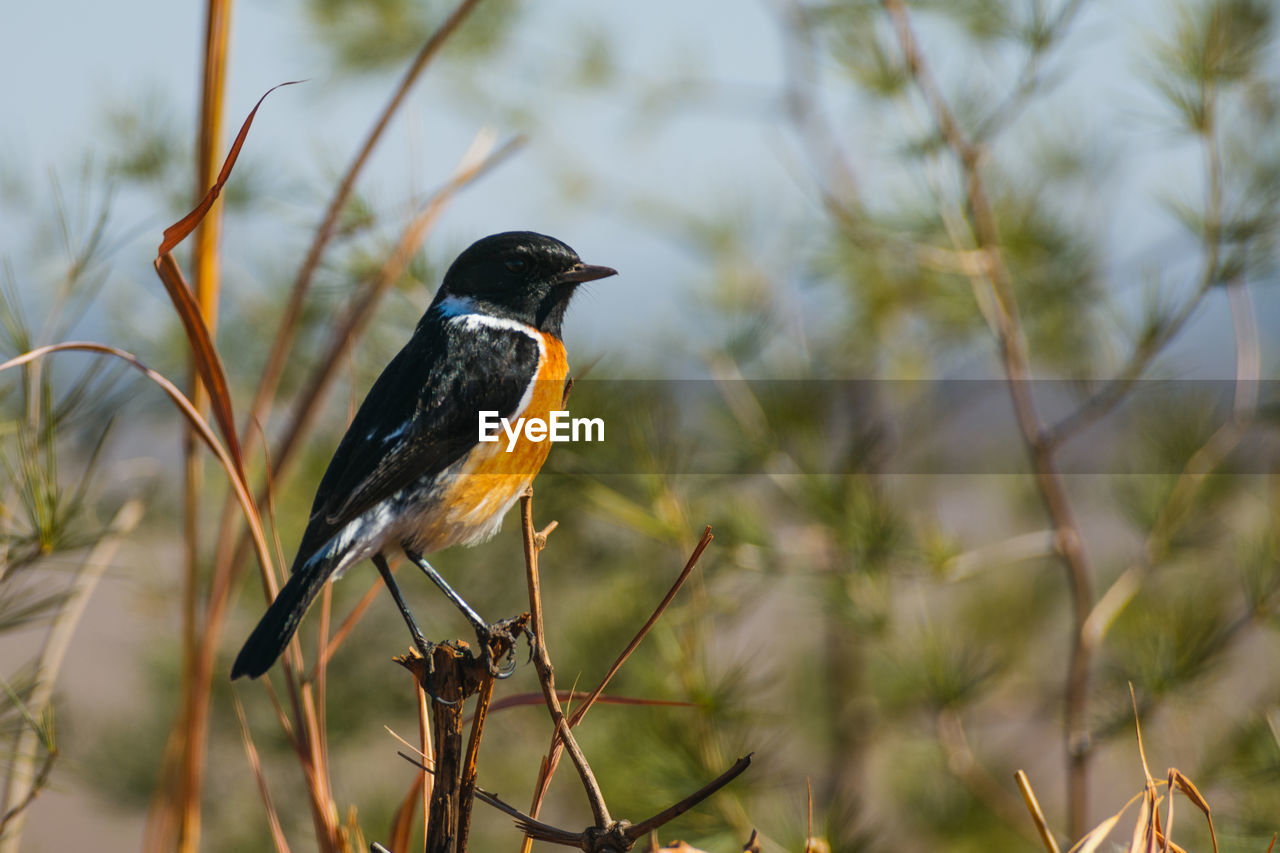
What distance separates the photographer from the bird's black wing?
47cm

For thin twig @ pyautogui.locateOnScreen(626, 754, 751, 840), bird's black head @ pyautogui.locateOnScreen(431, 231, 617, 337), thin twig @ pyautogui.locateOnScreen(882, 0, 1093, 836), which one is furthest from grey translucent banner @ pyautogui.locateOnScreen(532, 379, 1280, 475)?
thin twig @ pyautogui.locateOnScreen(626, 754, 751, 840)

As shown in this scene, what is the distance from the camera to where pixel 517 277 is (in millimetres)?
555

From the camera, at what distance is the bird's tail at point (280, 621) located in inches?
15.6

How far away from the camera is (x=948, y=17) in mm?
1300

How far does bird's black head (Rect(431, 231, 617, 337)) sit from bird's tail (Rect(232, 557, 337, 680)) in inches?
6.7

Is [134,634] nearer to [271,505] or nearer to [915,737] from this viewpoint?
[915,737]

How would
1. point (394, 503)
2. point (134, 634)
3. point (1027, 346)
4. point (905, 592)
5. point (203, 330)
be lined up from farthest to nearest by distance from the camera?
point (134, 634) → point (1027, 346) → point (905, 592) → point (394, 503) → point (203, 330)

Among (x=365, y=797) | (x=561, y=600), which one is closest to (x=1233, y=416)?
(x=561, y=600)

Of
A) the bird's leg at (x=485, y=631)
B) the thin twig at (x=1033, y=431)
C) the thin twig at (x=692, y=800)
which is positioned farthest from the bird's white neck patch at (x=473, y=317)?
the thin twig at (x=1033, y=431)

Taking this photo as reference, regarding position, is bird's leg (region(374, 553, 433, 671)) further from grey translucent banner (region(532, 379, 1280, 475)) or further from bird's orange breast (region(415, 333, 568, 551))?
grey translucent banner (region(532, 379, 1280, 475))

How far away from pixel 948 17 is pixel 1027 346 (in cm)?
64

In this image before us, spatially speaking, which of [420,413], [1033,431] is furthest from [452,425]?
[1033,431]

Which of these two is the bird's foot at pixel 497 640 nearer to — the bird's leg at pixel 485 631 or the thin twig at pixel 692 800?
the bird's leg at pixel 485 631

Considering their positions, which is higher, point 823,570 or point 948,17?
point 948,17
